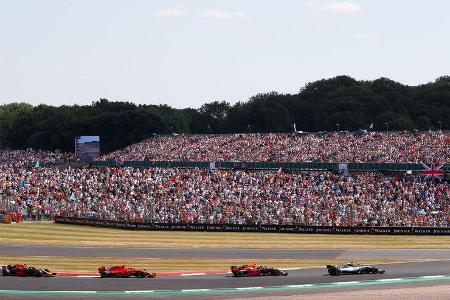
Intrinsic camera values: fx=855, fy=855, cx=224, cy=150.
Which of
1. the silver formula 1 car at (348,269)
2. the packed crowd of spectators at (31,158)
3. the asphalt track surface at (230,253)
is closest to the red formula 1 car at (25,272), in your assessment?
the asphalt track surface at (230,253)

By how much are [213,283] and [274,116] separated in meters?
116

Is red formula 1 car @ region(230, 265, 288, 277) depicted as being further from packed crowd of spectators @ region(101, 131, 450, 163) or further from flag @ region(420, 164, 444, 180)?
packed crowd of spectators @ region(101, 131, 450, 163)

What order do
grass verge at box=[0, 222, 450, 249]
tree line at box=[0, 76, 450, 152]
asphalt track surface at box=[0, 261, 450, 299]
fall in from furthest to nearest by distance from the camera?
tree line at box=[0, 76, 450, 152] < grass verge at box=[0, 222, 450, 249] < asphalt track surface at box=[0, 261, 450, 299]

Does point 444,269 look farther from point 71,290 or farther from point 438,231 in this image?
point 71,290

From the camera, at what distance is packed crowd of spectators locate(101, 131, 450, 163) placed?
3120 inches

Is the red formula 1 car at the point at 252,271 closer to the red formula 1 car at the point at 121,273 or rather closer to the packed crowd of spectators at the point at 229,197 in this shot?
the red formula 1 car at the point at 121,273

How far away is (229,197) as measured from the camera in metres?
70.1

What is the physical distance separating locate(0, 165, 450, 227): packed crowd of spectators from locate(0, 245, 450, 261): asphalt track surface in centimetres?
915

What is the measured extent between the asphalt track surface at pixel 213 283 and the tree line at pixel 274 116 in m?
94.2

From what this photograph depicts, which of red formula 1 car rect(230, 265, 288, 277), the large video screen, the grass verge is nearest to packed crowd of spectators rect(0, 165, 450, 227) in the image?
the grass verge

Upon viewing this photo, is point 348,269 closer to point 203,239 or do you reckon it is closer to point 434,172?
point 203,239

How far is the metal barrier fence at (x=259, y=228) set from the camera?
60906 millimetres

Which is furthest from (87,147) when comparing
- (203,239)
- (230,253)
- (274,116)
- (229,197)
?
(230,253)

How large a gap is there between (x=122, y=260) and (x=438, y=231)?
77.9 ft
